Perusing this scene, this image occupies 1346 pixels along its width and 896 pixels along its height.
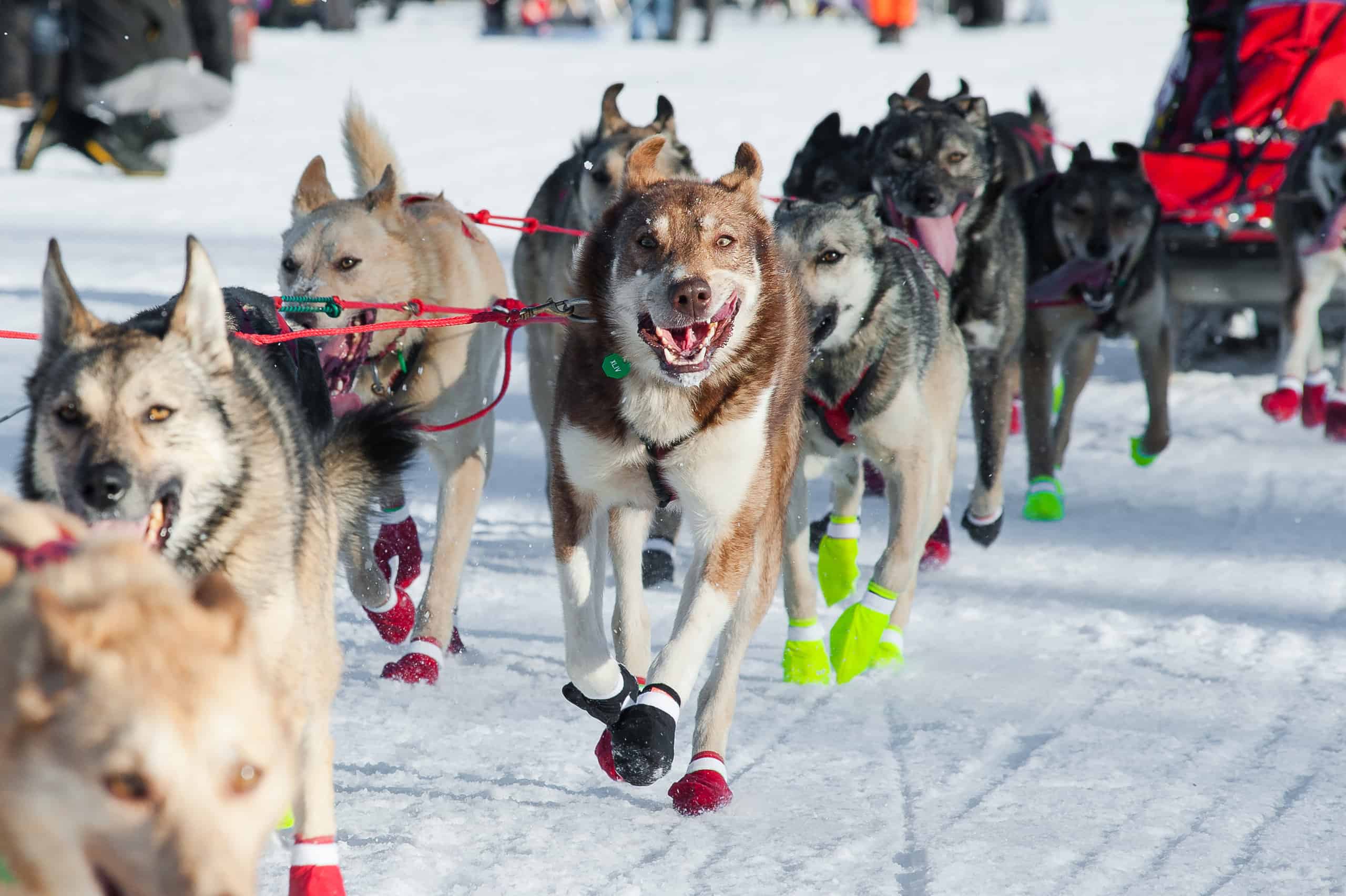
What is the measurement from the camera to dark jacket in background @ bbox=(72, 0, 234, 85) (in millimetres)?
10156

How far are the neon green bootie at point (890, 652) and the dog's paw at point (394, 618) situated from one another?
1.17 metres

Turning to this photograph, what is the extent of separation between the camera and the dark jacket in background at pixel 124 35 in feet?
33.3

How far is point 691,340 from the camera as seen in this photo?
2.96 m

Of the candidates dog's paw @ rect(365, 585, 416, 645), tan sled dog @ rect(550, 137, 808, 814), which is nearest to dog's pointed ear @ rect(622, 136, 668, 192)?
tan sled dog @ rect(550, 137, 808, 814)

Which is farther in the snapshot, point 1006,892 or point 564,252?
point 564,252

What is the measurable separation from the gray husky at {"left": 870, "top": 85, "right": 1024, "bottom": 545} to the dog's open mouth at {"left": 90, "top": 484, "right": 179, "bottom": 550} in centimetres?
295

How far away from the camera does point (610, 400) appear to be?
2.99 meters

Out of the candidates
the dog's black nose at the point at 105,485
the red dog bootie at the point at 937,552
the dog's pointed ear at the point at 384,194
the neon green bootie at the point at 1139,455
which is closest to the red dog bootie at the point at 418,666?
the dog's pointed ear at the point at 384,194

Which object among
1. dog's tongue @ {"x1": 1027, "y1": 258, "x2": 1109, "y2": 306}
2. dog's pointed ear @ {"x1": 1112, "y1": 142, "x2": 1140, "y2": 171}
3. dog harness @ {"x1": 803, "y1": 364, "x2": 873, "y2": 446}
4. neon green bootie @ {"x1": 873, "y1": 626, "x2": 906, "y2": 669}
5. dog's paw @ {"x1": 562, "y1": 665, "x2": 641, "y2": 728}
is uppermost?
dog's pointed ear @ {"x1": 1112, "y1": 142, "x2": 1140, "y2": 171}

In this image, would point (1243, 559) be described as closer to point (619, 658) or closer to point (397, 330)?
point (619, 658)

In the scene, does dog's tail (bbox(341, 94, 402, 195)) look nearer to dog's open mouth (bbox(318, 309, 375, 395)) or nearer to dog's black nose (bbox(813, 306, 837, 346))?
dog's open mouth (bbox(318, 309, 375, 395))

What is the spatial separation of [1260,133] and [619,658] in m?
4.85

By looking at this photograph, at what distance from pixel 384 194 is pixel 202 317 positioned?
1.80 metres

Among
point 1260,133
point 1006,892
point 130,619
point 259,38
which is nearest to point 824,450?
point 1006,892
